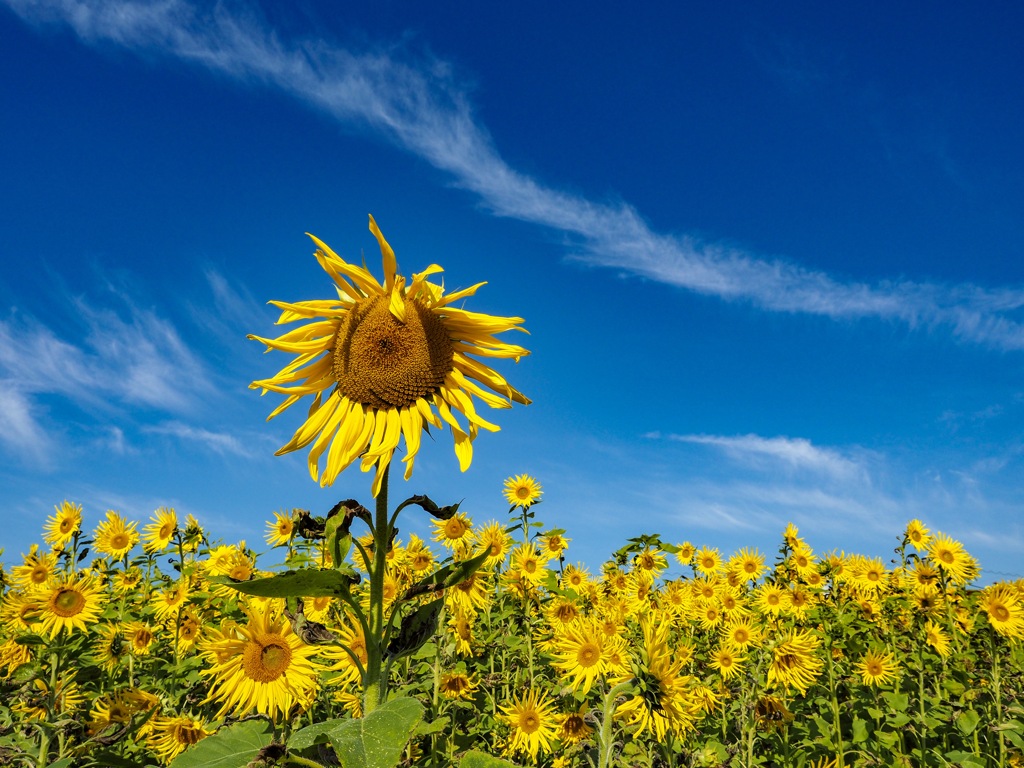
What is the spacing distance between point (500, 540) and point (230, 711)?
317 cm

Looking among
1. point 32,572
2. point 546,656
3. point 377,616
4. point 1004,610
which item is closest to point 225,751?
point 377,616

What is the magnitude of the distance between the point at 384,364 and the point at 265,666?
2.67 m

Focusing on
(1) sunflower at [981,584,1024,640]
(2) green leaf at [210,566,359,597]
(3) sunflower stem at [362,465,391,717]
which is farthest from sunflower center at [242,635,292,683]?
(1) sunflower at [981,584,1024,640]

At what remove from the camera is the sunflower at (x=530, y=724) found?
532cm

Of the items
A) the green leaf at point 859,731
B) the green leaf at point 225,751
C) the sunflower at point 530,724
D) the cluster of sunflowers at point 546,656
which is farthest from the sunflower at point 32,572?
the green leaf at point 859,731

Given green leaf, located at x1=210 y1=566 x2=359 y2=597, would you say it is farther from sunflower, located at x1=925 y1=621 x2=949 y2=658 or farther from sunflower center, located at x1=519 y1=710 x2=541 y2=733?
sunflower, located at x1=925 y1=621 x2=949 y2=658

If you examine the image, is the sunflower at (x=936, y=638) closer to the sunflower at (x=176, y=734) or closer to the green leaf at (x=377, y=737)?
the sunflower at (x=176, y=734)

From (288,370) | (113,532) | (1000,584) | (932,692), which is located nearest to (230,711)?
(288,370)

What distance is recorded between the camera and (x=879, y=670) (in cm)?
724

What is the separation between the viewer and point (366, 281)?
2414mm

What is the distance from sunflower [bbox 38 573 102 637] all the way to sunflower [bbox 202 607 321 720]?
3.06 m

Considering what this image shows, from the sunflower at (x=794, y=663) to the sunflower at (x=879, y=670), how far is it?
1.69 m

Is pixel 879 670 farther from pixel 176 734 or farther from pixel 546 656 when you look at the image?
pixel 176 734

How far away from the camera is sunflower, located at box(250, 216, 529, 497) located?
7.70 feet
